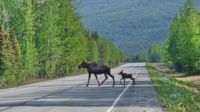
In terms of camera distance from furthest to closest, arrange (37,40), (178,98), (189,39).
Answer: (189,39) < (37,40) < (178,98)

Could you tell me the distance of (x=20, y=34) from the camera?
202ft

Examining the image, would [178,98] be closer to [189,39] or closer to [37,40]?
[37,40]

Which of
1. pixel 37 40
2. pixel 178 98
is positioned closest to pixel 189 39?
pixel 37 40

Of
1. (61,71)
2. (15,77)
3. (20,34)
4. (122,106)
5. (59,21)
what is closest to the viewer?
(122,106)

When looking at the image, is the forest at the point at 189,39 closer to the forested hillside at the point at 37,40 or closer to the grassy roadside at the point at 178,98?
the forested hillside at the point at 37,40

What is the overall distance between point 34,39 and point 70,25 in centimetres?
1394

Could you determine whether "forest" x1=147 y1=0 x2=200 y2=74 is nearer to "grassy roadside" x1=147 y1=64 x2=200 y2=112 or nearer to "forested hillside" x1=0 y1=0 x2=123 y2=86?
"forested hillside" x1=0 y1=0 x2=123 y2=86

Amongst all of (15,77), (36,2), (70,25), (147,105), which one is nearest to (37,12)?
(36,2)

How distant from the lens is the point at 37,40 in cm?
7006

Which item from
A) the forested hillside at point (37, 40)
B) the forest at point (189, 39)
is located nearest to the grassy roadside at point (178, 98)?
the forested hillside at point (37, 40)

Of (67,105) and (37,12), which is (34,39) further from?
(67,105)

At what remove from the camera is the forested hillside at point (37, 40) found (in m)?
52.4

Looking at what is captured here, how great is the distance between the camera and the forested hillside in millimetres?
52406

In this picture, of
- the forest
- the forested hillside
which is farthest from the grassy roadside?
the forest
